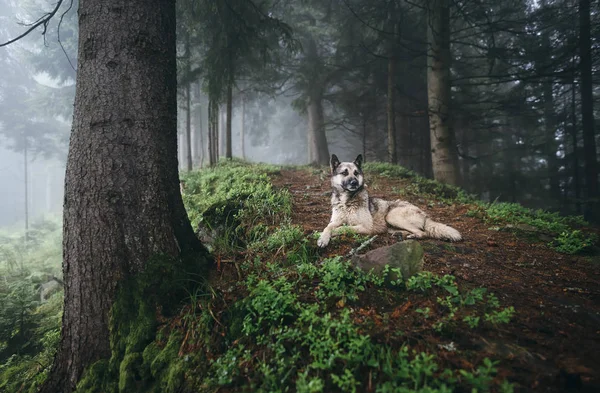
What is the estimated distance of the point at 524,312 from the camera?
249cm

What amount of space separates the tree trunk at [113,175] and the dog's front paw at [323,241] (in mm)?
1642

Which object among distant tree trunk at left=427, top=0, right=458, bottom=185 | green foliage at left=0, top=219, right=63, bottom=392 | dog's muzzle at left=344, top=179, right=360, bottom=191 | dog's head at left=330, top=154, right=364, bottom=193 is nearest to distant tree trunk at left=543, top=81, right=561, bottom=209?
distant tree trunk at left=427, top=0, right=458, bottom=185

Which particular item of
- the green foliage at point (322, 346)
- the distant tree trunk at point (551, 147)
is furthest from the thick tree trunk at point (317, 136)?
the green foliage at point (322, 346)

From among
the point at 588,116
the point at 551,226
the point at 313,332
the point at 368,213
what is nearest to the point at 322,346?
the point at 313,332

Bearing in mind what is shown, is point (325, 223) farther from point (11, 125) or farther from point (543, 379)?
point (11, 125)

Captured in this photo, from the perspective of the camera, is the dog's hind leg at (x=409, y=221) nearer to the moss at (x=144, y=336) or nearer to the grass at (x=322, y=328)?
the grass at (x=322, y=328)

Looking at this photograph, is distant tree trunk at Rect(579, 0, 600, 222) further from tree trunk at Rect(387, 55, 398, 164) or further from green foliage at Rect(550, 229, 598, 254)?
green foliage at Rect(550, 229, 598, 254)

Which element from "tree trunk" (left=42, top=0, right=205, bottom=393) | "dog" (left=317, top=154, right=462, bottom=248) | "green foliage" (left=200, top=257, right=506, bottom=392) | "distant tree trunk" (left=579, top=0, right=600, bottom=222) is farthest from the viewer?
"distant tree trunk" (left=579, top=0, right=600, bottom=222)

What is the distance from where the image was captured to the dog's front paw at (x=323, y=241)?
3.79m

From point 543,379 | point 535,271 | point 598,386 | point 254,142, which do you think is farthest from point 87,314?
point 254,142

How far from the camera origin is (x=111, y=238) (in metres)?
3.08

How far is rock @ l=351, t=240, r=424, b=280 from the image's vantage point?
287 cm

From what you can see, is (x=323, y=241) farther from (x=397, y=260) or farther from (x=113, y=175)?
(x=113, y=175)

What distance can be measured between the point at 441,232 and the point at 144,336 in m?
4.17
